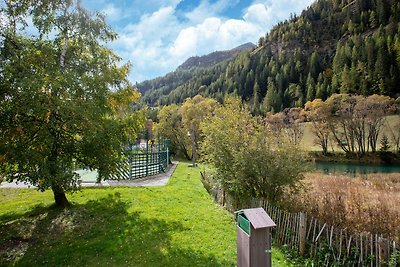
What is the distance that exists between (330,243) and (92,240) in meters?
7.51

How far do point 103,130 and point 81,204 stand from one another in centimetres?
447

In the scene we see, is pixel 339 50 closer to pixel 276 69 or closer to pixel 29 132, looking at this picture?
pixel 276 69

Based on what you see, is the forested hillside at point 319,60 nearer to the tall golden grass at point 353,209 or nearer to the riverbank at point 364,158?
the riverbank at point 364,158

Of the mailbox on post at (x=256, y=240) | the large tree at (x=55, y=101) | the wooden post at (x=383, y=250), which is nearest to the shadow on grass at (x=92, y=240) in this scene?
the large tree at (x=55, y=101)

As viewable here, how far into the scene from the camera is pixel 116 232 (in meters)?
9.42

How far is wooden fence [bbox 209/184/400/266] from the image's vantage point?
6.55 meters

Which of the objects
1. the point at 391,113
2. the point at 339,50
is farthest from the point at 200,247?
the point at 339,50

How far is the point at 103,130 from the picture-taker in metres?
9.94

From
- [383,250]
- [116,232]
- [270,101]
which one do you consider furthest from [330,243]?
[270,101]

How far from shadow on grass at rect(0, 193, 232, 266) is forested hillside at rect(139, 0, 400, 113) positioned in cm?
9429

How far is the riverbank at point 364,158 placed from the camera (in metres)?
50.7

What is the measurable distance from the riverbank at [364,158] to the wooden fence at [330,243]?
1721 inches

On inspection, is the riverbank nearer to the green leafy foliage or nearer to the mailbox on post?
the green leafy foliage

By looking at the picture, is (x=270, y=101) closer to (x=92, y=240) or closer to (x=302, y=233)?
(x=302, y=233)
